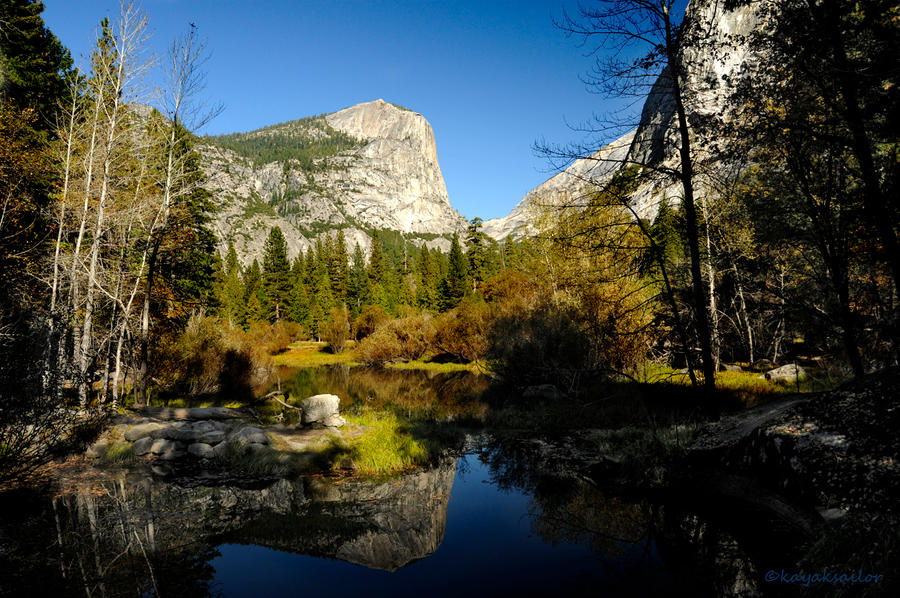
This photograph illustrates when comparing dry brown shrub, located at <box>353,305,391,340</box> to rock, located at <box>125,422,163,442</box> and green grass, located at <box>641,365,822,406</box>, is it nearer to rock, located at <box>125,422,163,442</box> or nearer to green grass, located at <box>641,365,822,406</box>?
green grass, located at <box>641,365,822,406</box>

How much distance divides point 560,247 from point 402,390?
13477 mm

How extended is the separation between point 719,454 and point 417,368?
91.4 feet

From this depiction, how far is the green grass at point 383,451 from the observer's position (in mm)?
9203

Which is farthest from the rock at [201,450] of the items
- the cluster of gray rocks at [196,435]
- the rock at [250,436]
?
the rock at [250,436]

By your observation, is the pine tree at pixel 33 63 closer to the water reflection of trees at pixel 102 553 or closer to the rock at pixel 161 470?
the rock at pixel 161 470

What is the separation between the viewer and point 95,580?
4.59 metres

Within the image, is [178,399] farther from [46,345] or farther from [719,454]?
[719,454]

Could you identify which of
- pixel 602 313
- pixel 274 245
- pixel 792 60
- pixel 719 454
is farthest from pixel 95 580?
pixel 274 245

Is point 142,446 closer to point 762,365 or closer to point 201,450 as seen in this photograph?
point 201,450

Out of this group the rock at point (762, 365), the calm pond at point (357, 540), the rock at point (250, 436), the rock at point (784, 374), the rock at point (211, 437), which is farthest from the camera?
the rock at point (762, 365)

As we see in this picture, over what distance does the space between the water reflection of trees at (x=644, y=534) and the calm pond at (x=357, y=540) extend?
2 centimetres

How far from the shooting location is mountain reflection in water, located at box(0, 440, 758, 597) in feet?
15.5

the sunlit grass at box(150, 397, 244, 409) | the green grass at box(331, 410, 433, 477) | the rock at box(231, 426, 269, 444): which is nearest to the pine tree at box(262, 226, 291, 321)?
the sunlit grass at box(150, 397, 244, 409)

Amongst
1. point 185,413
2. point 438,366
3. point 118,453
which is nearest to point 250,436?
point 118,453
